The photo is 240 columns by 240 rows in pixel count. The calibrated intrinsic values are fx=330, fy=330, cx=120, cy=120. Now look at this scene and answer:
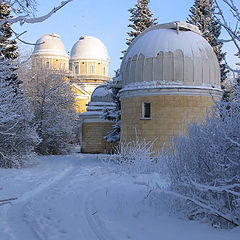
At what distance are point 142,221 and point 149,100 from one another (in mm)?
10317

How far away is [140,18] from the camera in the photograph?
30.1 meters

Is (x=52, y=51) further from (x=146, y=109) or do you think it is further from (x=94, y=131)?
(x=146, y=109)

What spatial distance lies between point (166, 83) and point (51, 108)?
12276 millimetres

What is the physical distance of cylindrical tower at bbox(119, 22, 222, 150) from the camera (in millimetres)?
15172

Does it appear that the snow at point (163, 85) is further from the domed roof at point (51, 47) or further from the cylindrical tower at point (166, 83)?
the domed roof at point (51, 47)

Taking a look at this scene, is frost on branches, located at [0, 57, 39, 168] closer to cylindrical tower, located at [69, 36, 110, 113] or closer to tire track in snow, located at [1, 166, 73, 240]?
tire track in snow, located at [1, 166, 73, 240]

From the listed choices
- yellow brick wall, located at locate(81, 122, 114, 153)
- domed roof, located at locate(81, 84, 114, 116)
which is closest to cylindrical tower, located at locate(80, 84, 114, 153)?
yellow brick wall, located at locate(81, 122, 114, 153)

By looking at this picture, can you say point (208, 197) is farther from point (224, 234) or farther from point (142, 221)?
point (142, 221)

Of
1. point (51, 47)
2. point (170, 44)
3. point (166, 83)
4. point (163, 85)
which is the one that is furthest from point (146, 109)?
point (51, 47)

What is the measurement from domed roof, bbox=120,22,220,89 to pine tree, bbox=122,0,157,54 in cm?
1325

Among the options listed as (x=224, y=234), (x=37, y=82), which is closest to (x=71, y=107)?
(x=37, y=82)

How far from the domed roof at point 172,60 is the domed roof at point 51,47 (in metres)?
37.7

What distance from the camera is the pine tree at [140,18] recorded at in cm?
2977

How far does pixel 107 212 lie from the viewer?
626cm
